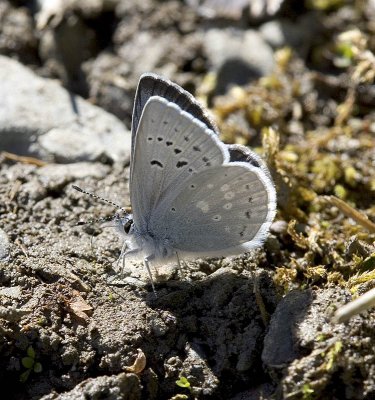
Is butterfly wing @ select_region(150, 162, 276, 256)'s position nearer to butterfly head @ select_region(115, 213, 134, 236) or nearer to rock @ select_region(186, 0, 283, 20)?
butterfly head @ select_region(115, 213, 134, 236)

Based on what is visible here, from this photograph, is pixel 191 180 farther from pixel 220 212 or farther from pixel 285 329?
pixel 285 329

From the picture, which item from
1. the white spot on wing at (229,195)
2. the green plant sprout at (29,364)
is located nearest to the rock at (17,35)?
the white spot on wing at (229,195)

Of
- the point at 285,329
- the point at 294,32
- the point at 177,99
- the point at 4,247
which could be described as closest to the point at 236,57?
the point at 294,32

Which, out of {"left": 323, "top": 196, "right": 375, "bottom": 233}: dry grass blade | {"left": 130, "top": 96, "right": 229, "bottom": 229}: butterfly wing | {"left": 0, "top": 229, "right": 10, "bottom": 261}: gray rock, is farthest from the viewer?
{"left": 323, "top": 196, "right": 375, "bottom": 233}: dry grass blade

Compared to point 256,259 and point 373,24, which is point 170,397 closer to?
point 256,259

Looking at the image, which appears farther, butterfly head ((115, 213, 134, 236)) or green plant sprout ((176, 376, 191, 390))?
butterfly head ((115, 213, 134, 236))

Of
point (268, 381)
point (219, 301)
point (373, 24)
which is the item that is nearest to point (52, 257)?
point (219, 301)

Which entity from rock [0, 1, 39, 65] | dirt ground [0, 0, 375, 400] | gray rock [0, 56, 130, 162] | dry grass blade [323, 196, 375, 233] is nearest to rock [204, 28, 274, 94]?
dirt ground [0, 0, 375, 400]
